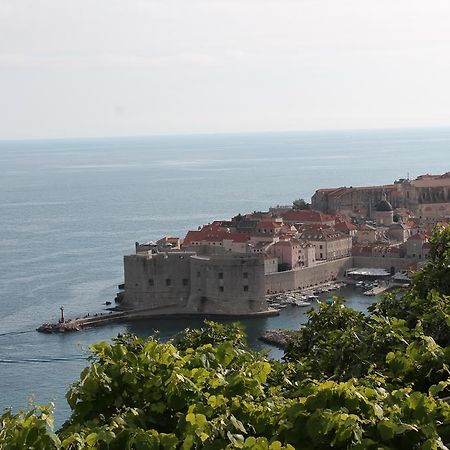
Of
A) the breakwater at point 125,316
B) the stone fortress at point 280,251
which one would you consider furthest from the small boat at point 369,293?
the breakwater at point 125,316

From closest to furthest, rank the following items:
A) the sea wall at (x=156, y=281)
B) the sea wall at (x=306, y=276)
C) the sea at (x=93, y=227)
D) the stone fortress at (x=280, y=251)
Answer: the sea at (x=93, y=227), the stone fortress at (x=280, y=251), the sea wall at (x=156, y=281), the sea wall at (x=306, y=276)

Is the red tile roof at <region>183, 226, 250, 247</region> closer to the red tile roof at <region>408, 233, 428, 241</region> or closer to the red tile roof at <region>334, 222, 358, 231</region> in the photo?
the red tile roof at <region>334, 222, 358, 231</region>

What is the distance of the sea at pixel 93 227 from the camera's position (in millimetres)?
27763

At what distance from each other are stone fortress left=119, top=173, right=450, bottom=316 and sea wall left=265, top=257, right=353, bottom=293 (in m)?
0.04

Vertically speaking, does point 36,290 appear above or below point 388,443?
below

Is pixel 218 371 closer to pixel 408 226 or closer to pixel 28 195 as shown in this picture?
pixel 408 226

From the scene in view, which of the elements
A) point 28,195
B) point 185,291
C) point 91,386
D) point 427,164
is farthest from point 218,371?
point 427,164

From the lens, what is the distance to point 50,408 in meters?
5.20

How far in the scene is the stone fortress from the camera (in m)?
34.7

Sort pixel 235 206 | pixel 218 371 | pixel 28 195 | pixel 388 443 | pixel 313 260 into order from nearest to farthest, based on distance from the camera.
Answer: pixel 388 443
pixel 218 371
pixel 313 260
pixel 235 206
pixel 28 195

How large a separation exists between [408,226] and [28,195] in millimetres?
49820

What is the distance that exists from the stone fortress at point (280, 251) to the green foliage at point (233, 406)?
27.1 m

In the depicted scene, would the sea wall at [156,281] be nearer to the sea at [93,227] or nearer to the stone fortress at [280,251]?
the stone fortress at [280,251]

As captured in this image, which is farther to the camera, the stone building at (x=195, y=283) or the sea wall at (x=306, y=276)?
the sea wall at (x=306, y=276)
